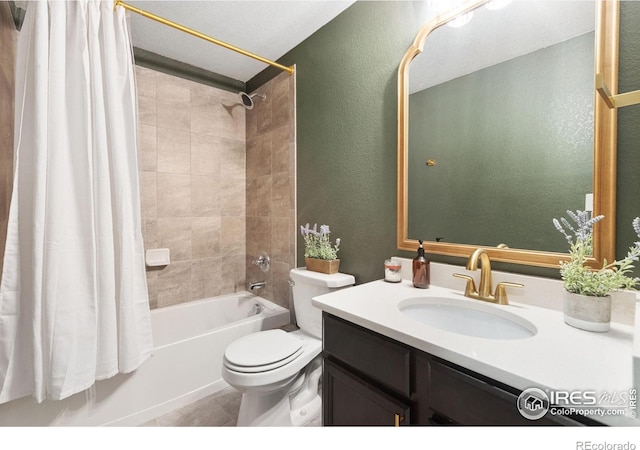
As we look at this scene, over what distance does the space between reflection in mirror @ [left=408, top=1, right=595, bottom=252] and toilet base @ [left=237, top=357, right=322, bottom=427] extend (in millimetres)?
1001

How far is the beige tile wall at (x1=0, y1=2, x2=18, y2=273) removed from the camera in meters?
1.27

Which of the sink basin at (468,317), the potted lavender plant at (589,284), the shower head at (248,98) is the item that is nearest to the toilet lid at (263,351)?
the sink basin at (468,317)

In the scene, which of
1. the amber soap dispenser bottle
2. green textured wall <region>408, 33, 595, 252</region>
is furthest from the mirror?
the amber soap dispenser bottle

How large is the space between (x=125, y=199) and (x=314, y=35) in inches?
60.8

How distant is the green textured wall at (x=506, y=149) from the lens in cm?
90

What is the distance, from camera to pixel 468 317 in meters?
1.00

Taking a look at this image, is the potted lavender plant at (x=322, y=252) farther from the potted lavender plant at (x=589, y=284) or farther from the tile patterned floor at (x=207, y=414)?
the potted lavender plant at (x=589, y=284)

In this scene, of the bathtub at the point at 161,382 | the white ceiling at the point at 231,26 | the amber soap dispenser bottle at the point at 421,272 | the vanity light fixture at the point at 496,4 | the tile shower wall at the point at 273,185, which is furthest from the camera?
the tile shower wall at the point at 273,185

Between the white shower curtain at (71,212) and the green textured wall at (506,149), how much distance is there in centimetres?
146

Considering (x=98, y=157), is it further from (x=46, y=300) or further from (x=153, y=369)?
(x=153, y=369)

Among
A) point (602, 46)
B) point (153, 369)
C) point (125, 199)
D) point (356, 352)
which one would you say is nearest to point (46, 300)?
point (125, 199)

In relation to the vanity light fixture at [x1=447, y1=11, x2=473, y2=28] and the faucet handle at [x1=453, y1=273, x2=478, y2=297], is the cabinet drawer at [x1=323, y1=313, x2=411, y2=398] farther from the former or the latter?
the vanity light fixture at [x1=447, y1=11, x2=473, y2=28]

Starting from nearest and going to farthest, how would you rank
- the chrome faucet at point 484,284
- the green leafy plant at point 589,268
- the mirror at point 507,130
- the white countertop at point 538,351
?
the white countertop at point 538,351, the green leafy plant at point 589,268, the mirror at point 507,130, the chrome faucet at point 484,284

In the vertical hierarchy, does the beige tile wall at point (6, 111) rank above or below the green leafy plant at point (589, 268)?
above
